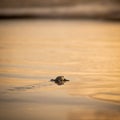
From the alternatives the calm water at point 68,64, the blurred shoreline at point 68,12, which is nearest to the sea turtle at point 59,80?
the calm water at point 68,64

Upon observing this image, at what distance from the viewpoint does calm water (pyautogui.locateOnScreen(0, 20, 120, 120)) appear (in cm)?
155

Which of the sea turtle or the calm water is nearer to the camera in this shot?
the calm water

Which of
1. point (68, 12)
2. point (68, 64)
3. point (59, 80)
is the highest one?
point (68, 12)

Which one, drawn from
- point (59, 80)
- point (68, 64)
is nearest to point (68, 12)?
point (68, 64)

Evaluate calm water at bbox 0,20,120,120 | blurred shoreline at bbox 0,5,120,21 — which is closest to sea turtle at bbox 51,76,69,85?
calm water at bbox 0,20,120,120

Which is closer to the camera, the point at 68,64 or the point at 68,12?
the point at 68,64

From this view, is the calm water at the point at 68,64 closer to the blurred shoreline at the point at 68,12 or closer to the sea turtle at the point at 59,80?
the sea turtle at the point at 59,80

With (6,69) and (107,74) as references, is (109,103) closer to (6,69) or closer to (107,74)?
(107,74)

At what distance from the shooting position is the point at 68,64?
254cm

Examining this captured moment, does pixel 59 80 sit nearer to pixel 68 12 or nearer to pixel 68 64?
pixel 68 64

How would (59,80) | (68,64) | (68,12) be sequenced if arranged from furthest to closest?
(68,12), (68,64), (59,80)

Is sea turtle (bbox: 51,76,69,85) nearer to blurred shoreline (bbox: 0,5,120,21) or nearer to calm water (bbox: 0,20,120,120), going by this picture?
calm water (bbox: 0,20,120,120)

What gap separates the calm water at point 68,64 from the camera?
1548 millimetres

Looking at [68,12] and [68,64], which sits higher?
[68,12]
